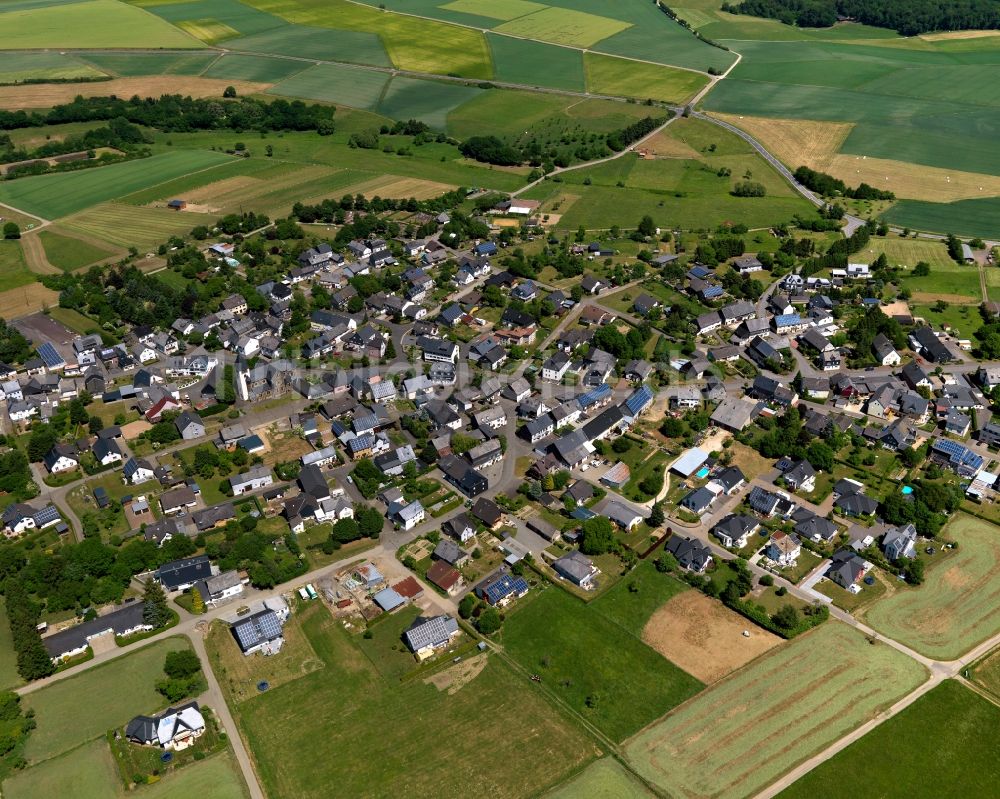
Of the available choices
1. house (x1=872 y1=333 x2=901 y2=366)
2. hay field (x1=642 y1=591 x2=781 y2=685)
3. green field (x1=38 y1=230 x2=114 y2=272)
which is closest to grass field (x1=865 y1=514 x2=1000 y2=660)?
hay field (x1=642 y1=591 x2=781 y2=685)

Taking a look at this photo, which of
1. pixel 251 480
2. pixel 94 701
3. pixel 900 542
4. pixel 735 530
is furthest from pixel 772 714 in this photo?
pixel 251 480

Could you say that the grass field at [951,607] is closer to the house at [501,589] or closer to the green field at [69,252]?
the house at [501,589]

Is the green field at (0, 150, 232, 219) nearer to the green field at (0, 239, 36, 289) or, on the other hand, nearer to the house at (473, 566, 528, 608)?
the green field at (0, 239, 36, 289)

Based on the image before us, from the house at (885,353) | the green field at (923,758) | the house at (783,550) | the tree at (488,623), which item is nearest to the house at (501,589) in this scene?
the tree at (488,623)

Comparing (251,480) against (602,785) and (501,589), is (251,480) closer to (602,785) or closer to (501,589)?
(501,589)

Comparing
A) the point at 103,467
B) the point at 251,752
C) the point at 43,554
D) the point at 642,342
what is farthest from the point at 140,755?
the point at 642,342

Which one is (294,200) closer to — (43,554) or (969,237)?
(43,554)
